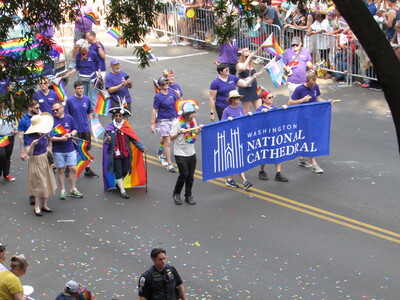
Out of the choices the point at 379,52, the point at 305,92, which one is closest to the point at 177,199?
the point at 305,92

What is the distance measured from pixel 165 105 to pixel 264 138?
2013 millimetres

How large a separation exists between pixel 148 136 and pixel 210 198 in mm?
3682

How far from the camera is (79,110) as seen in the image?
1421 cm

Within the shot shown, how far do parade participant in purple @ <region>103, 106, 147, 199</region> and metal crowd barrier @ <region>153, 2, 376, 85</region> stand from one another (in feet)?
19.2

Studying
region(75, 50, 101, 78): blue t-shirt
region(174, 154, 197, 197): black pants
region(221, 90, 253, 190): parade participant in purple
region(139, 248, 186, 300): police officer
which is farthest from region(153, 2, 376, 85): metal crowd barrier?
region(139, 248, 186, 300): police officer

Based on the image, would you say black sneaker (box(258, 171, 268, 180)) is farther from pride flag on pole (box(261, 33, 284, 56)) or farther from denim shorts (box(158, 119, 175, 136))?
pride flag on pole (box(261, 33, 284, 56))

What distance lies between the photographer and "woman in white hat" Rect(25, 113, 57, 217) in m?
12.6

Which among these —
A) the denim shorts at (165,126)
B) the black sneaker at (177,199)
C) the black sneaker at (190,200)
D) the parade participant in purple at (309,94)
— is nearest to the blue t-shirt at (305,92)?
the parade participant in purple at (309,94)

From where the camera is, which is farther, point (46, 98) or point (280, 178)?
point (46, 98)

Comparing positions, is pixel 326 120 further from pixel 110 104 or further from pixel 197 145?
pixel 110 104

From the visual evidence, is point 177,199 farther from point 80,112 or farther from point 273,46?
point 273,46

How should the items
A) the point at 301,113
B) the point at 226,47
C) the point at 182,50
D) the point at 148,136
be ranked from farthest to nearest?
the point at 182,50 < the point at 226,47 < the point at 148,136 < the point at 301,113

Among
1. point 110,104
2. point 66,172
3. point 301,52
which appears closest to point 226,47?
point 301,52

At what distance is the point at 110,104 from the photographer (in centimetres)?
1560
